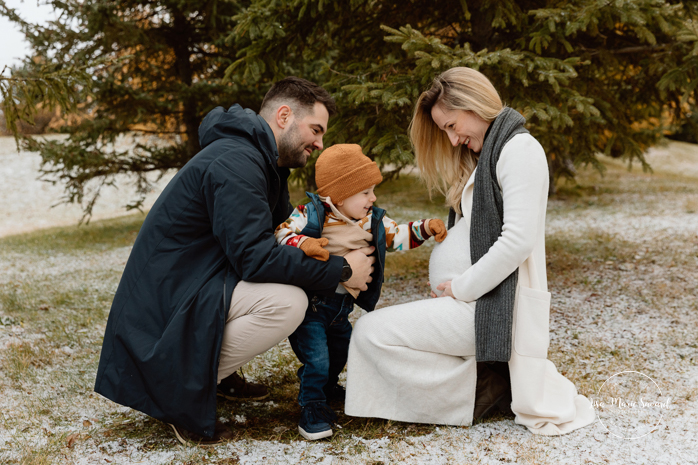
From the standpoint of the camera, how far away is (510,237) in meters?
2.43

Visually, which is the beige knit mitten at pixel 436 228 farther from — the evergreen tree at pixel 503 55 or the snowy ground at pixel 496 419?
the evergreen tree at pixel 503 55

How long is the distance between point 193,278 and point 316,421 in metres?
0.93

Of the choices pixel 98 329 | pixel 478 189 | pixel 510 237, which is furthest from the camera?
pixel 98 329

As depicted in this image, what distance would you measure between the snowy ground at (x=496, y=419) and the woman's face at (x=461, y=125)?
1.44 metres

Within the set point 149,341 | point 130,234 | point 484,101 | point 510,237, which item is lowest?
point 130,234

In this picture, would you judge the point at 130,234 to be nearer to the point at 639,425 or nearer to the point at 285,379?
the point at 285,379

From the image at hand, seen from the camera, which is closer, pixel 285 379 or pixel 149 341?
pixel 149 341

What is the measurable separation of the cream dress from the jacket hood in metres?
1.01

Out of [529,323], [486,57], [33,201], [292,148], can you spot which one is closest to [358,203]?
[292,148]

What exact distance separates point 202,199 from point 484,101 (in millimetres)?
1456

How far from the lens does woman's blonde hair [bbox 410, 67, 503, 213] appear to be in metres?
2.68

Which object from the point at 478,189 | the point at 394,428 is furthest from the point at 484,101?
the point at 394,428

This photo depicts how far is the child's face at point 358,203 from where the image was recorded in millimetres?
2775

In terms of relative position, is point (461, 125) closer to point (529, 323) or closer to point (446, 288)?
point (446, 288)
